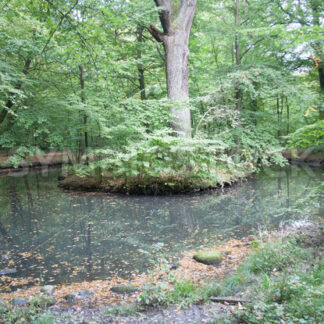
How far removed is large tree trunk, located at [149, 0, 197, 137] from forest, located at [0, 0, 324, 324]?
0.16 feet

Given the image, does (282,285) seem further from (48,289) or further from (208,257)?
(48,289)

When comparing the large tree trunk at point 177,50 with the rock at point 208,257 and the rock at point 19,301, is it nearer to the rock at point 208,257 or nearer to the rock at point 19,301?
the rock at point 208,257

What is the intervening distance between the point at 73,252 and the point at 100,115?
6512 mm

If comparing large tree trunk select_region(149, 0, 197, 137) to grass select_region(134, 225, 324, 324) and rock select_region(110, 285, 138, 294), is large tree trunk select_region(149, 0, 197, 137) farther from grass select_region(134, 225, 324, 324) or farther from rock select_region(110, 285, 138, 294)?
rock select_region(110, 285, 138, 294)

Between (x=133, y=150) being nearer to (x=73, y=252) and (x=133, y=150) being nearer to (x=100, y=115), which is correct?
(x=100, y=115)

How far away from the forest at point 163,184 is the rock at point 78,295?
0.02 metres

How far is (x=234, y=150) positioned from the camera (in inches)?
470

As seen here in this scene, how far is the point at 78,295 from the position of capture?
3.31 metres

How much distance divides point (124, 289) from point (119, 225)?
9.19ft

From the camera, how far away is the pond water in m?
4.29

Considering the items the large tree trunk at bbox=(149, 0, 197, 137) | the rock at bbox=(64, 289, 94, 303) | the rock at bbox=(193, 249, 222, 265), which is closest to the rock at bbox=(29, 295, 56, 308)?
the rock at bbox=(64, 289, 94, 303)

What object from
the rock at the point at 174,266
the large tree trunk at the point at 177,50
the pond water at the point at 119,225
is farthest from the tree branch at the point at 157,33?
the rock at the point at 174,266

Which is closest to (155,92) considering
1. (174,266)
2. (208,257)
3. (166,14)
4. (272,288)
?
(166,14)

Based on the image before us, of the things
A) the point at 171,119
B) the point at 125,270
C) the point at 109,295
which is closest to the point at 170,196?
the point at 171,119
